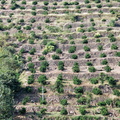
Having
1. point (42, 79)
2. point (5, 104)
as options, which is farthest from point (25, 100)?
point (5, 104)

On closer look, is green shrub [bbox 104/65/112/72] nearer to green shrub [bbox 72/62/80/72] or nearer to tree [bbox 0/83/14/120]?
green shrub [bbox 72/62/80/72]

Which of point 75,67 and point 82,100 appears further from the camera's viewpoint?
point 75,67

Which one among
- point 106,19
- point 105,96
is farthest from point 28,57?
point 106,19

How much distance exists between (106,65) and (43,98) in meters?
10.6

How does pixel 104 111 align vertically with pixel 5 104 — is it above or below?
below

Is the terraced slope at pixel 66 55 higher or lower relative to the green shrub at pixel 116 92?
higher

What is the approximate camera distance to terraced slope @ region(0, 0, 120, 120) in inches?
1199

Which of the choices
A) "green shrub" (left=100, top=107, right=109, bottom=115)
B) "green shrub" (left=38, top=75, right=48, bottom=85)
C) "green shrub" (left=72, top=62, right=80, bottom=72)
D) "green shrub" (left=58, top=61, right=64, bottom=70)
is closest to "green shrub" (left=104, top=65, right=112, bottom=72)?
"green shrub" (left=72, top=62, right=80, bottom=72)

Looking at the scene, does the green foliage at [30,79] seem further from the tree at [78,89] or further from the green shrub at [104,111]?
the green shrub at [104,111]

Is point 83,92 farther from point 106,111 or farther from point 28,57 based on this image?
point 28,57

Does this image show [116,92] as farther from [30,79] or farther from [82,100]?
[30,79]

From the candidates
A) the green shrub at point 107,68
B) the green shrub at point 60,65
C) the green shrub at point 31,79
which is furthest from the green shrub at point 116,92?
the green shrub at point 31,79

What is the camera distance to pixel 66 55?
133ft

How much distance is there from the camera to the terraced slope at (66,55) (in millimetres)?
30453
